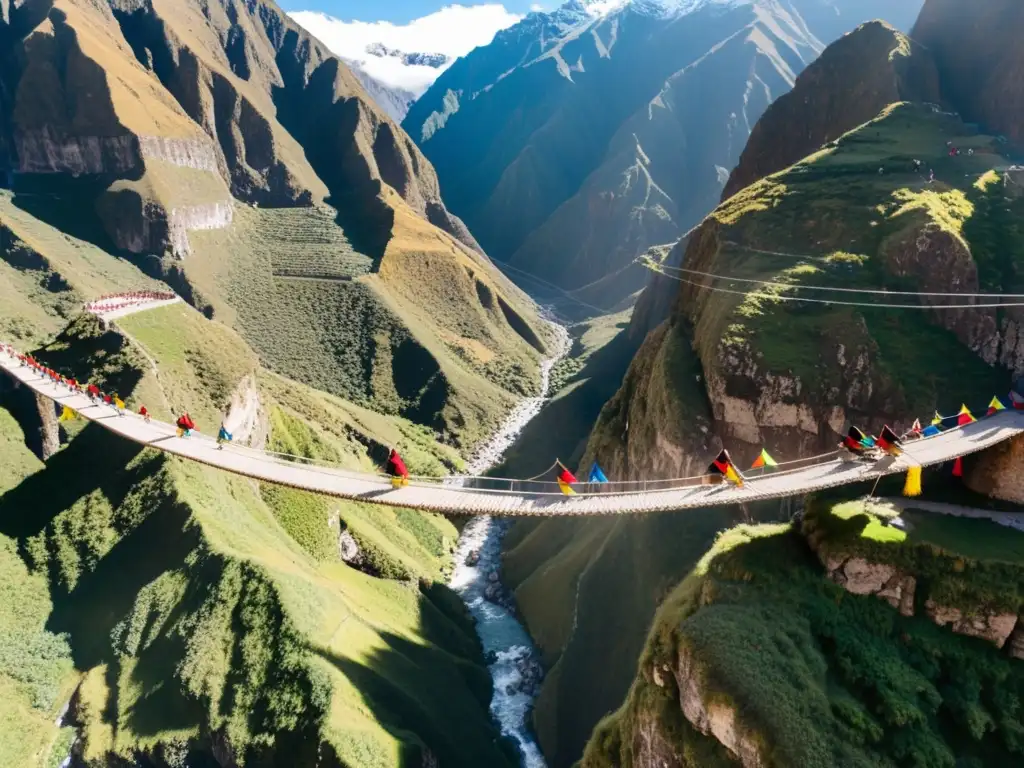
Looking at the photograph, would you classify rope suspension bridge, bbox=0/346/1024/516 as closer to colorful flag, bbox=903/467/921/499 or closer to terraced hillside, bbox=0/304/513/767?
colorful flag, bbox=903/467/921/499

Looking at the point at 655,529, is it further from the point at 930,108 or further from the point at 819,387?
the point at 930,108

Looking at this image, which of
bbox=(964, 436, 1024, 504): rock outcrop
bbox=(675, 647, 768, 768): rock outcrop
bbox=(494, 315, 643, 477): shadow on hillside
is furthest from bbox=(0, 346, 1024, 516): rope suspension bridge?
bbox=(494, 315, 643, 477): shadow on hillside

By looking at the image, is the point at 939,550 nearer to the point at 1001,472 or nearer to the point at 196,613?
the point at 1001,472

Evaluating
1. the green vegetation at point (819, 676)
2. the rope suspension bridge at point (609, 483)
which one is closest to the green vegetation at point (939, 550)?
the green vegetation at point (819, 676)

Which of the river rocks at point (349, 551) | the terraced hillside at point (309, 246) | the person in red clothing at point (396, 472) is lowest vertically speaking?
the river rocks at point (349, 551)

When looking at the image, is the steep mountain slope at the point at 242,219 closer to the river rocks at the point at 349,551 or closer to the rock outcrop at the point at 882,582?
the river rocks at the point at 349,551

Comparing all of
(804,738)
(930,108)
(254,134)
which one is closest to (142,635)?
(804,738)
